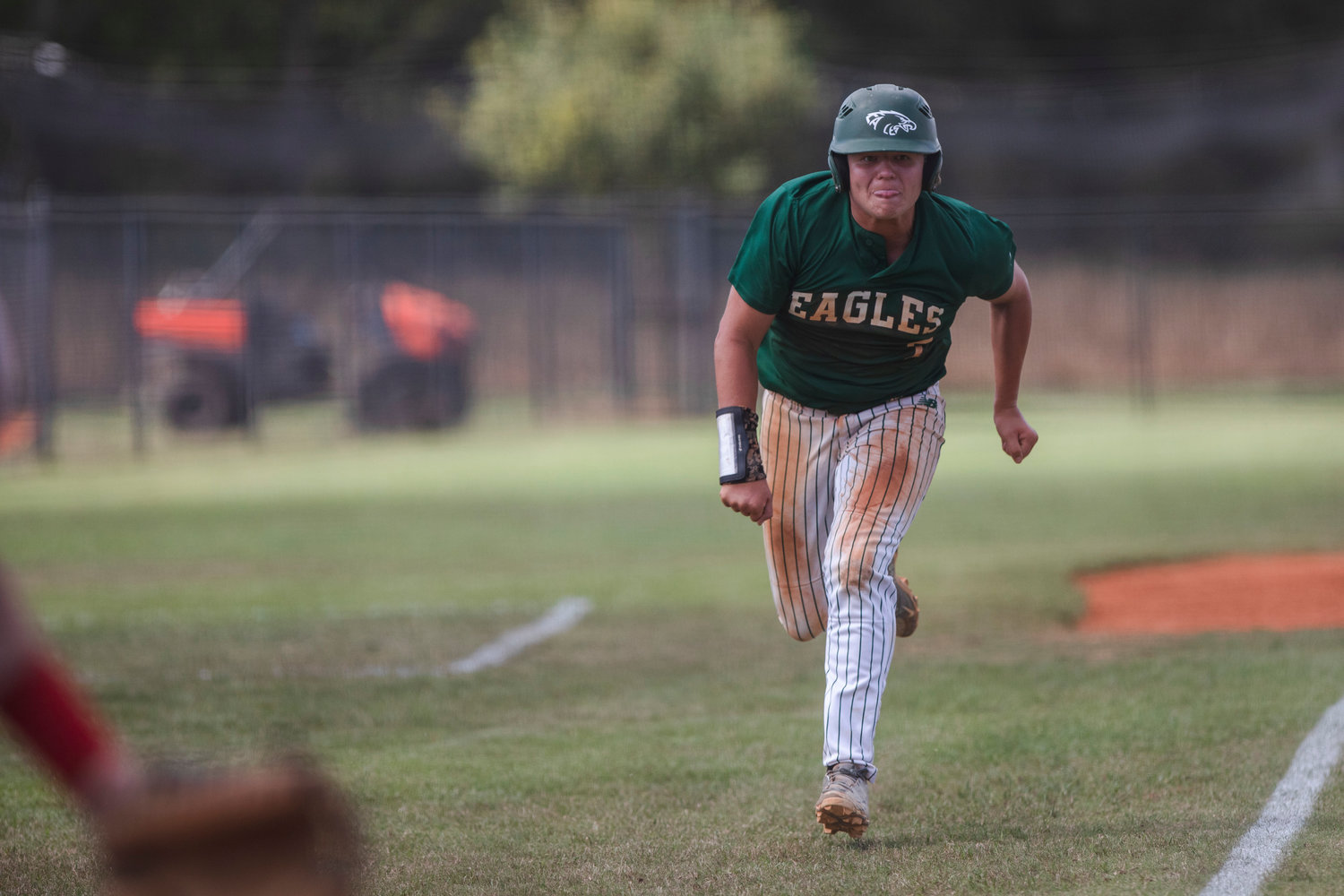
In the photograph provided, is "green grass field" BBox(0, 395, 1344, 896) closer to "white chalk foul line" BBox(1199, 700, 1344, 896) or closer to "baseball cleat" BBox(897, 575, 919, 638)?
"white chalk foul line" BBox(1199, 700, 1344, 896)

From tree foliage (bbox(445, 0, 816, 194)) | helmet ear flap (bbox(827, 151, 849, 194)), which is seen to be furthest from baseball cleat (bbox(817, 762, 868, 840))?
tree foliage (bbox(445, 0, 816, 194))

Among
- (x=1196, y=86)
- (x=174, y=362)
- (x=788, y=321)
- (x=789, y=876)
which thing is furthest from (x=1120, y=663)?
(x=1196, y=86)

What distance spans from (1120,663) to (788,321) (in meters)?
2.80

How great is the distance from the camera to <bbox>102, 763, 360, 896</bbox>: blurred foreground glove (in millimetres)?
1934

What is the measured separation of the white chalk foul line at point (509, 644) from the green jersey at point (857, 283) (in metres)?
2.76

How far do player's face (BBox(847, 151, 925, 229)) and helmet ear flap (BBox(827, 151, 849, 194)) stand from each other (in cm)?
3

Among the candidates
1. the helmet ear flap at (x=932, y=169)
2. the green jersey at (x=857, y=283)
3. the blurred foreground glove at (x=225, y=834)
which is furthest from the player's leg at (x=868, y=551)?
the blurred foreground glove at (x=225, y=834)

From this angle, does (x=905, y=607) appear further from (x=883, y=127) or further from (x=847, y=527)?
(x=883, y=127)

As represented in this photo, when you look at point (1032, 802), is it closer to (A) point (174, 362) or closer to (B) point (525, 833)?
(B) point (525, 833)

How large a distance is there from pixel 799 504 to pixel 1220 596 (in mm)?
4568

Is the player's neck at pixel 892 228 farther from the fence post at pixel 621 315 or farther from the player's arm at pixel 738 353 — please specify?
→ the fence post at pixel 621 315

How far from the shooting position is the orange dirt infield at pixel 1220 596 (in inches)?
298

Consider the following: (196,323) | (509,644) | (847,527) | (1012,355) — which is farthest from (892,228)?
(196,323)

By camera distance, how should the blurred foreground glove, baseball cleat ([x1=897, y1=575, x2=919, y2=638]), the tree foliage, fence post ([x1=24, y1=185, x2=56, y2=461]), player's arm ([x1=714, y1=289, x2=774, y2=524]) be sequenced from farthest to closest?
the tree foliage
fence post ([x1=24, y1=185, x2=56, y2=461])
baseball cleat ([x1=897, y1=575, x2=919, y2=638])
player's arm ([x1=714, y1=289, x2=774, y2=524])
the blurred foreground glove
